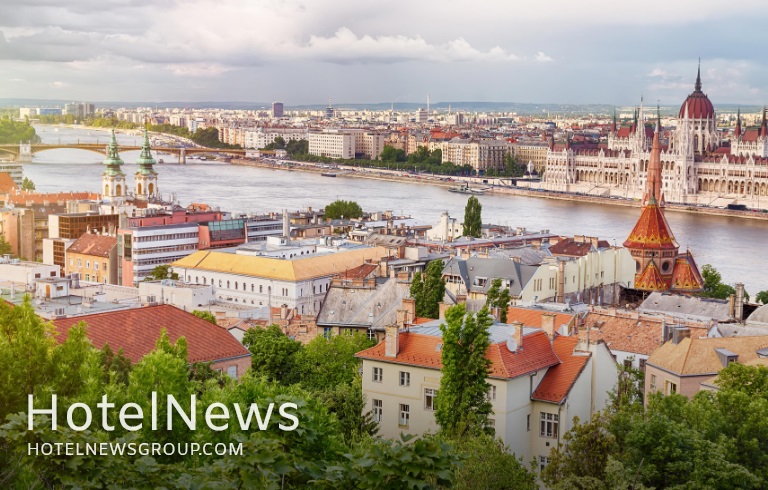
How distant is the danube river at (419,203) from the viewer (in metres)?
24.3

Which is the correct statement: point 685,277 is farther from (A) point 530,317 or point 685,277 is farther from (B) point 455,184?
(B) point 455,184

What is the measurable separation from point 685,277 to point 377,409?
27.3ft

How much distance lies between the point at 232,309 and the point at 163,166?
40311 mm

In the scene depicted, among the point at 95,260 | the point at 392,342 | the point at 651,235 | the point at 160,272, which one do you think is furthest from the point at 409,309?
the point at 95,260

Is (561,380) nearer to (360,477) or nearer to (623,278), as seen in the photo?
(360,477)

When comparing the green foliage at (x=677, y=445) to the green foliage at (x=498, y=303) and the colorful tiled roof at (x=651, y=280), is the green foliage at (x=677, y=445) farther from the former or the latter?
the colorful tiled roof at (x=651, y=280)

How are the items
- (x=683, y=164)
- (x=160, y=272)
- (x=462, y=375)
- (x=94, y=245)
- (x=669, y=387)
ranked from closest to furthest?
(x=462, y=375)
(x=669, y=387)
(x=160, y=272)
(x=94, y=245)
(x=683, y=164)

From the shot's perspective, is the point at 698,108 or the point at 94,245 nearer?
the point at 94,245

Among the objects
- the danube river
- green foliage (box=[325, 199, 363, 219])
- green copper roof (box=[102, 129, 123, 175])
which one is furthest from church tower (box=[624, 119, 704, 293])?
green copper roof (box=[102, 129, 123, 175])

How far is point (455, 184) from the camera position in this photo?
43.8 m

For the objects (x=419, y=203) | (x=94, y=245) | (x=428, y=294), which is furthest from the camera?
(x=419, y=203)

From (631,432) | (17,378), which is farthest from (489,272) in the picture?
(17,378)

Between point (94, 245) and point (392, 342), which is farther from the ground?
point (392, 342)

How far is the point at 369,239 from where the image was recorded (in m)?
17.1
